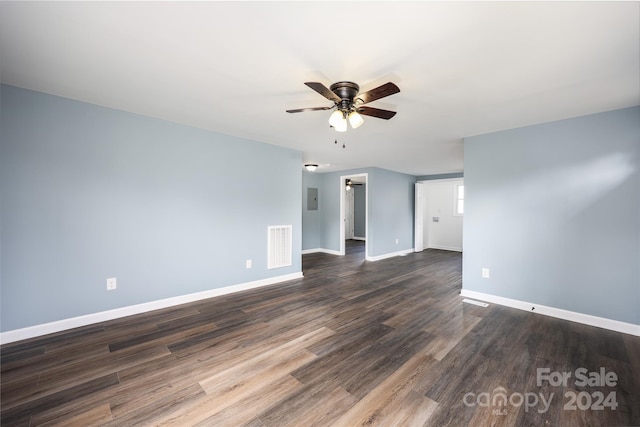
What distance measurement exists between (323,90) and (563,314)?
3693 millimetres

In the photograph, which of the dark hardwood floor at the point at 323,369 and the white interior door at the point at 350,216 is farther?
the white interior door at the point at 350,216

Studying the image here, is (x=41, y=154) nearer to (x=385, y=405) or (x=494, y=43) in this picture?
(x=385, y=405)

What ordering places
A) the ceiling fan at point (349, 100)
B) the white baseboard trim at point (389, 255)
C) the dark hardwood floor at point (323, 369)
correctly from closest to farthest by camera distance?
the dark hardwood floor at point (323, 369), the ceiling fan at point (349, 100), the white baseboard trim at point (389, 255)

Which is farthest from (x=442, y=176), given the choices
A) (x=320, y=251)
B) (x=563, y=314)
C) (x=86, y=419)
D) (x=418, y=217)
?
(x=86, y=419)

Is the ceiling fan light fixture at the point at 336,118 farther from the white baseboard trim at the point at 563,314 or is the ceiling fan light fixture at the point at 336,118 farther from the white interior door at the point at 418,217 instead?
the white interior door at the point at 418,217

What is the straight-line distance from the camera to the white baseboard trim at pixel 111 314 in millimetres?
2445

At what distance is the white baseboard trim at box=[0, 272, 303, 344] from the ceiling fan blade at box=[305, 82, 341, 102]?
303cm

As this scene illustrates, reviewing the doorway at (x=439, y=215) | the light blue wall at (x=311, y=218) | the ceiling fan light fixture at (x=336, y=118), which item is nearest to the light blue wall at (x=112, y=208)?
the ceiling fan light fixture at (x=336, y=118)

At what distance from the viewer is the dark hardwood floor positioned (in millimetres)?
1620

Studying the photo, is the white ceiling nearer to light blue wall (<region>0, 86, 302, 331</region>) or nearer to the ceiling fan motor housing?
the ceiling fan motor housing

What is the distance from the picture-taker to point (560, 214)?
3.09 meters

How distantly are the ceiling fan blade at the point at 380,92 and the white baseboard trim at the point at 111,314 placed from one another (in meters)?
3.16

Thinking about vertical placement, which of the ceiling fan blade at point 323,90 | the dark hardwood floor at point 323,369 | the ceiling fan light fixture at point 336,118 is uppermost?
the ceiling fan blade at point 323,90

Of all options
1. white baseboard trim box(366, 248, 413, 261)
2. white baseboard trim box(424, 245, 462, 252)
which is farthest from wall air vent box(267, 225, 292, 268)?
white baseboard trim box(424, 245, 462, 252)
